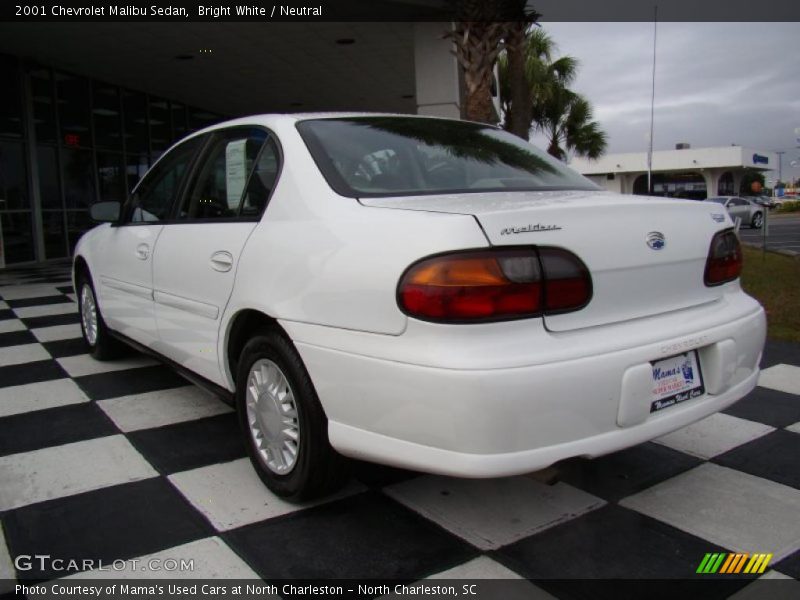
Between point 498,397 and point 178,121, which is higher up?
point 178,121

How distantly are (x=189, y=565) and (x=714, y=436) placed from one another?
240cm

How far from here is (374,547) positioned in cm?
217

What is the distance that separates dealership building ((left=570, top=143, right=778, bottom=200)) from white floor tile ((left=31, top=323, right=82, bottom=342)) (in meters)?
48.2

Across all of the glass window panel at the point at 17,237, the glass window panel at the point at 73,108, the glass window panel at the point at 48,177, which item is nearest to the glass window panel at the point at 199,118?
the glass window panel at the point at 73,108

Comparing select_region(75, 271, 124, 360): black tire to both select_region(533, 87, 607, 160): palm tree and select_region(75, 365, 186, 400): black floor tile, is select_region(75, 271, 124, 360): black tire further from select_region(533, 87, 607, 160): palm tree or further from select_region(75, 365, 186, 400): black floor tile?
select_region(533, 87, 607, 160): palm tree

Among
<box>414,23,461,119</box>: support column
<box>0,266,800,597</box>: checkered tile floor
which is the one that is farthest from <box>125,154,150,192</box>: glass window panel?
<box>0,266,800,597</box>: checkered tile floor

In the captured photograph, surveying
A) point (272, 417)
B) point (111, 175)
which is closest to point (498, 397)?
point (272, 417)

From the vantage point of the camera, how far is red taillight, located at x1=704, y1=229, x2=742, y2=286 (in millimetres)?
2377

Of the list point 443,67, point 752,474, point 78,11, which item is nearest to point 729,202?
point 443,67

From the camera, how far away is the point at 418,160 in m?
2.64

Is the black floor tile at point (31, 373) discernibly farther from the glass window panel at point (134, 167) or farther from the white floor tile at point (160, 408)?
the glass window panel at point (134, 167)

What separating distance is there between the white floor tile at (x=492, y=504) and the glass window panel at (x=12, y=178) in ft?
36.7

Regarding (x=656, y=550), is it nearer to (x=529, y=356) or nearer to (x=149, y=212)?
(x=529, y=356)

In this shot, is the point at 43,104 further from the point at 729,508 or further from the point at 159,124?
the point at 729,508
